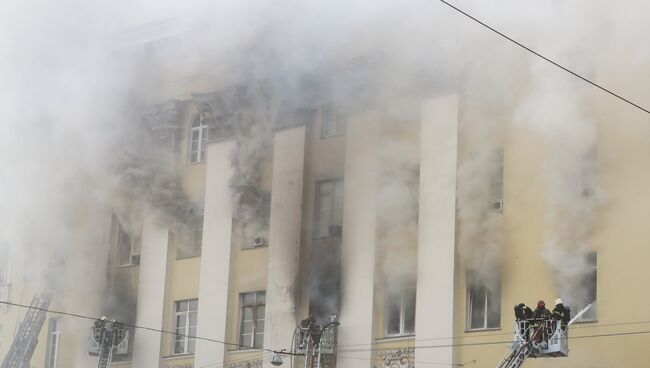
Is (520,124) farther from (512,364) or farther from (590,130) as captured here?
(512,364)

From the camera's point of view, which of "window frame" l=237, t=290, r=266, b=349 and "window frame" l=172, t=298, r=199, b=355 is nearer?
"window frame" l=237, t=290, r=266, b=349

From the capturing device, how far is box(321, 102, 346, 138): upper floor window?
25.1 metres

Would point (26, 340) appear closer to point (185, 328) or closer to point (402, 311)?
point (185, 328)

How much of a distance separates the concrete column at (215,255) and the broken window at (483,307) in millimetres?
5930

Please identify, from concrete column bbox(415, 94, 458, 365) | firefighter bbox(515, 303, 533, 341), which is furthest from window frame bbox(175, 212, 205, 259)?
firefighter bbox(515, 303, 533, 341)

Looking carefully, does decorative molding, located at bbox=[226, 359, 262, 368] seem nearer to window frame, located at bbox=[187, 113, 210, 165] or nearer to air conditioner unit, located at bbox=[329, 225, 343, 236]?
air conditioner unit, located at bbox=[329, 225, 343, 236]

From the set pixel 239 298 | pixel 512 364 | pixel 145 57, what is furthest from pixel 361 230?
pixel 145 57

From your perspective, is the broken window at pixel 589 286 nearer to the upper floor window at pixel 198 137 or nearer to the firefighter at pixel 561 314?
the firefighter at pixel 561 314

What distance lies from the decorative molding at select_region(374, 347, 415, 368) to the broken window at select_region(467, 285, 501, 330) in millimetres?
1200

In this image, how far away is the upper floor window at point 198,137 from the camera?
2791cm

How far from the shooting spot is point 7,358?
28.6m

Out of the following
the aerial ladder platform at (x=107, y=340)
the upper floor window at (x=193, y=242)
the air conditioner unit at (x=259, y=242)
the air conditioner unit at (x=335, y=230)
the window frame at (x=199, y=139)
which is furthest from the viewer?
the window frame at (x=199, y=139)

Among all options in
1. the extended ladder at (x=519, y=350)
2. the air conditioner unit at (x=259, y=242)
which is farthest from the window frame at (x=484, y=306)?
the air conditioner unit at (x=259, y=242)

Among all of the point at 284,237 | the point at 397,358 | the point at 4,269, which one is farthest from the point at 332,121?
the point at 4,269
